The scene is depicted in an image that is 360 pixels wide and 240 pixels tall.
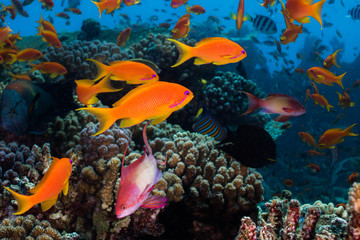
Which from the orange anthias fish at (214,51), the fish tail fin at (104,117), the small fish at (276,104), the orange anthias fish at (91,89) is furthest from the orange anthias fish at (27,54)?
the small fish at (276,104)

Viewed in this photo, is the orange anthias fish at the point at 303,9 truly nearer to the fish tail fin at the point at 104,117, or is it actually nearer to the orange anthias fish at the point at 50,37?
the fish tail fin at the point at 104,117

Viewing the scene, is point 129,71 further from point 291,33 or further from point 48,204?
point 291,33

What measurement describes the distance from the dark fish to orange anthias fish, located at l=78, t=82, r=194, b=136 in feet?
4.91

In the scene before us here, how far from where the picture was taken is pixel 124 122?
1.60 m

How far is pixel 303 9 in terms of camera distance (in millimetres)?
3197

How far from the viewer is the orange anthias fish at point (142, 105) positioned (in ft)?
5.03

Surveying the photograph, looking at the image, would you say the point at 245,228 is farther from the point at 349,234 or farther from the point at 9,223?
the point at 9,223

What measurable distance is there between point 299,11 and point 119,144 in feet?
10.6

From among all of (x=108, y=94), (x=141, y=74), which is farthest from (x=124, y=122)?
(x=108, y=94)

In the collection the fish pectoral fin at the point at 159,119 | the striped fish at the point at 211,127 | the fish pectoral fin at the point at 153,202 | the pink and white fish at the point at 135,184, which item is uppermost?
the fish pectoral fin at the point at 159,119

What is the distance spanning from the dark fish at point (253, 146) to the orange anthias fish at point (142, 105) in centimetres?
150

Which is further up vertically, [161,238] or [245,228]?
[245,228]

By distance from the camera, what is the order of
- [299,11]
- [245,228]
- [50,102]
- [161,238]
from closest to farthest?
1. [245,228]
2. [161,238]
3. [299,11]
4. [50,102]

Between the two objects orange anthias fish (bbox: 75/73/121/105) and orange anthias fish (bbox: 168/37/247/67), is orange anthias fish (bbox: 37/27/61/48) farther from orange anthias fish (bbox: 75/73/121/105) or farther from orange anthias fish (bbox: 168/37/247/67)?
orange anthias fish (bbox: 168/37/247/67)
